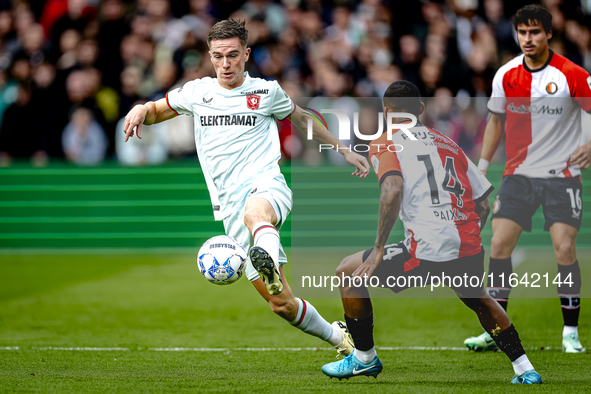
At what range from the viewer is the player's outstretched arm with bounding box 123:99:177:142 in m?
5.68

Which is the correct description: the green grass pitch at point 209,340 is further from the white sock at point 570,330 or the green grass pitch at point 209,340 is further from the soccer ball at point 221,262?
the soccer ball at point 221,262

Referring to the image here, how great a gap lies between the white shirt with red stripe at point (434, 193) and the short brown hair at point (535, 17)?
5.55 ft

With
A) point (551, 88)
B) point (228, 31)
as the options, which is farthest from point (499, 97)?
point (228, 31)

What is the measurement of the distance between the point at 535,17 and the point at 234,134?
107 inches

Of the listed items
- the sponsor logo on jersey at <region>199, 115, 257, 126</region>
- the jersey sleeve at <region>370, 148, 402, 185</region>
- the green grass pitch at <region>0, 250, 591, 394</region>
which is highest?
the sponsor logo on jersey at <region>199, 115, 257, 126</region>

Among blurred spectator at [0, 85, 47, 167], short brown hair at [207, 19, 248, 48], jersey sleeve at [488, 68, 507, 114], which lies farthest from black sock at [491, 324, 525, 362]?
blurred spectator at [0, 85, 47, 167]

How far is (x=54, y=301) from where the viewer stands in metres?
9.64

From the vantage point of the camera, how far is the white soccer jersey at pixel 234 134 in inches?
229

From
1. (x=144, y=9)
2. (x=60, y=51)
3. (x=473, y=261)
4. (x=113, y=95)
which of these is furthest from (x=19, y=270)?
(x=473, y=261)

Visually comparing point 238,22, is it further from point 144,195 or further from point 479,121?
point 144,195

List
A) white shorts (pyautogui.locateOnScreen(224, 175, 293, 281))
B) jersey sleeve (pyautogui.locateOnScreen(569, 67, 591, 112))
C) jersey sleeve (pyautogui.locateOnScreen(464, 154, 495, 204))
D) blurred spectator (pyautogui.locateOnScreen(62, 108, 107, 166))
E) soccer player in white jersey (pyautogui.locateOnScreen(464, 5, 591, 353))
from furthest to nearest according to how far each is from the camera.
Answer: blurred spectator (pyautogui.locateOnScreen(62, 108, 107, 166)) < soccer player in white jersey (pyautogui.locateOnScreen(464, 5, 591, 353)) < jersey sleeve (pyautogui.locateOnScreen(569, 67, 591, 112)) < white shorts (pyautogui.locateOnScreen(224, 175, 293, 281)) < jersey sleeve (pyautogui.locateOnScreen(464, 154, 495, 204))

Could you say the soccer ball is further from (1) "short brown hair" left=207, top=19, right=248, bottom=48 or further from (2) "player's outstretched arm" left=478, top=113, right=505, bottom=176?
(2) "player's outstretched arm" left=478, top=113, right=505, bottom=176

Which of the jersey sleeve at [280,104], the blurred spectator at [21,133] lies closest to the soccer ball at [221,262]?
the jersey sleeve at [280,104]

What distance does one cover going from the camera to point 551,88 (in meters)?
6.57
